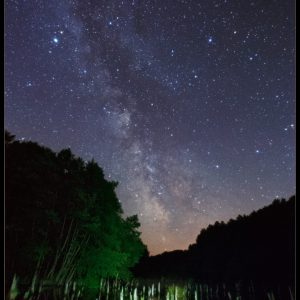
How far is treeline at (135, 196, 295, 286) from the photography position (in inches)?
1427

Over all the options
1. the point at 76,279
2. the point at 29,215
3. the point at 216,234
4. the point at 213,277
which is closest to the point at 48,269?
the point at 76,279

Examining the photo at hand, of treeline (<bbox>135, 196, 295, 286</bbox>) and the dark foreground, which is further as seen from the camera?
treeline (<bbox>135, 196, 295, 286</bbox>)

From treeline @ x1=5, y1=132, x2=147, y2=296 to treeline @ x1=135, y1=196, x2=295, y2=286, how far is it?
587 inches

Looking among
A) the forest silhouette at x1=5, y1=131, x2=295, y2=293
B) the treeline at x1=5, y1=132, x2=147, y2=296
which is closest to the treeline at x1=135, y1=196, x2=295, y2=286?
the forest silhouette at x1=5, y1=131, x2=295, y2=293

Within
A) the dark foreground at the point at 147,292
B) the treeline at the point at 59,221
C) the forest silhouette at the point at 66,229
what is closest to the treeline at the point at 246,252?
the forest silhouette at the point at 66,229

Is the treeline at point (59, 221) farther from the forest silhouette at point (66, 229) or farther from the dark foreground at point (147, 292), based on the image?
the dark foreground at point (147, 292)

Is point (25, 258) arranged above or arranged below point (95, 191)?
below

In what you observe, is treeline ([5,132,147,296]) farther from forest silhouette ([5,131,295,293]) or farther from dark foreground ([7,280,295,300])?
dark foreground ([7,280,295,300])

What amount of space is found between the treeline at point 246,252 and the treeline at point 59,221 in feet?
48.9

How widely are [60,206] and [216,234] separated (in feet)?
128

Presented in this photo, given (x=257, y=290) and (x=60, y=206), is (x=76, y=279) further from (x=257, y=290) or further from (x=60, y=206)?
(x=257, y=290)

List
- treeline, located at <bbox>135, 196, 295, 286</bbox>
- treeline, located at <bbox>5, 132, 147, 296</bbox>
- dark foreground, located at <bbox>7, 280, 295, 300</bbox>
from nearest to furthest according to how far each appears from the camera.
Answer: treeline, located at <bbox>5, 132, 147, 296</bbox> < dark foreground, located at <bbox>7, 280, 295, 300</bbox> < treeline, located at <bbox>135, 196, 295, 286</bbox>

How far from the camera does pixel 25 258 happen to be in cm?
1697
